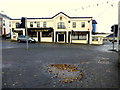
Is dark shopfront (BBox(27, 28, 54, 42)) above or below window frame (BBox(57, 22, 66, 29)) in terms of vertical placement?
below

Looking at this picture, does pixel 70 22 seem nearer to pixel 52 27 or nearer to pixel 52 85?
pixel 52 27

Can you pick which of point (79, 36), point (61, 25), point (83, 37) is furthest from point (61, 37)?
point (83, 37)

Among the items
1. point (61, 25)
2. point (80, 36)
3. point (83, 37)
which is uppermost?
point (61, 25)

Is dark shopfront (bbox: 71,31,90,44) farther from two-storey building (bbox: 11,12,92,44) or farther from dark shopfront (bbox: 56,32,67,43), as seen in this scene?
dark shopfront (bbox: 56,32,67,43)

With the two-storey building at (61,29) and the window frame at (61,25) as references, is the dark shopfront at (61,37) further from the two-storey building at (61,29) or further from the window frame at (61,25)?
the window frame at (61,25)

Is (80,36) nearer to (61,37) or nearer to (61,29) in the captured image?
(61,37)

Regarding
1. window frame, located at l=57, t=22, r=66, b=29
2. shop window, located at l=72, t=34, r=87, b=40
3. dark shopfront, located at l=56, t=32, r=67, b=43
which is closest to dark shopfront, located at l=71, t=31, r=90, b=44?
shop window, located at l=72, t=34, r=87, b=40

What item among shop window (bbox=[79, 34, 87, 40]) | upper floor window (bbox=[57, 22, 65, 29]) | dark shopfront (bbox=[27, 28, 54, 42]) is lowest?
shop window (bbox=[79, 34, 87, 40])

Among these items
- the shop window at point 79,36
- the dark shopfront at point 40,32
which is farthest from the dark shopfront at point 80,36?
the dark shopfront at point 40,32

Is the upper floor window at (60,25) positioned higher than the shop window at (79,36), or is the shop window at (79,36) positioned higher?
the upper floor window at (60,25)

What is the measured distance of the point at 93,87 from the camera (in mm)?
5680

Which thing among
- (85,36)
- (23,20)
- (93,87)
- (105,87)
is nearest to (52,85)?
(93,87)

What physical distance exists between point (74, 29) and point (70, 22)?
2272mm

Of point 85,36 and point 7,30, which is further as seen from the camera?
point 7,30
